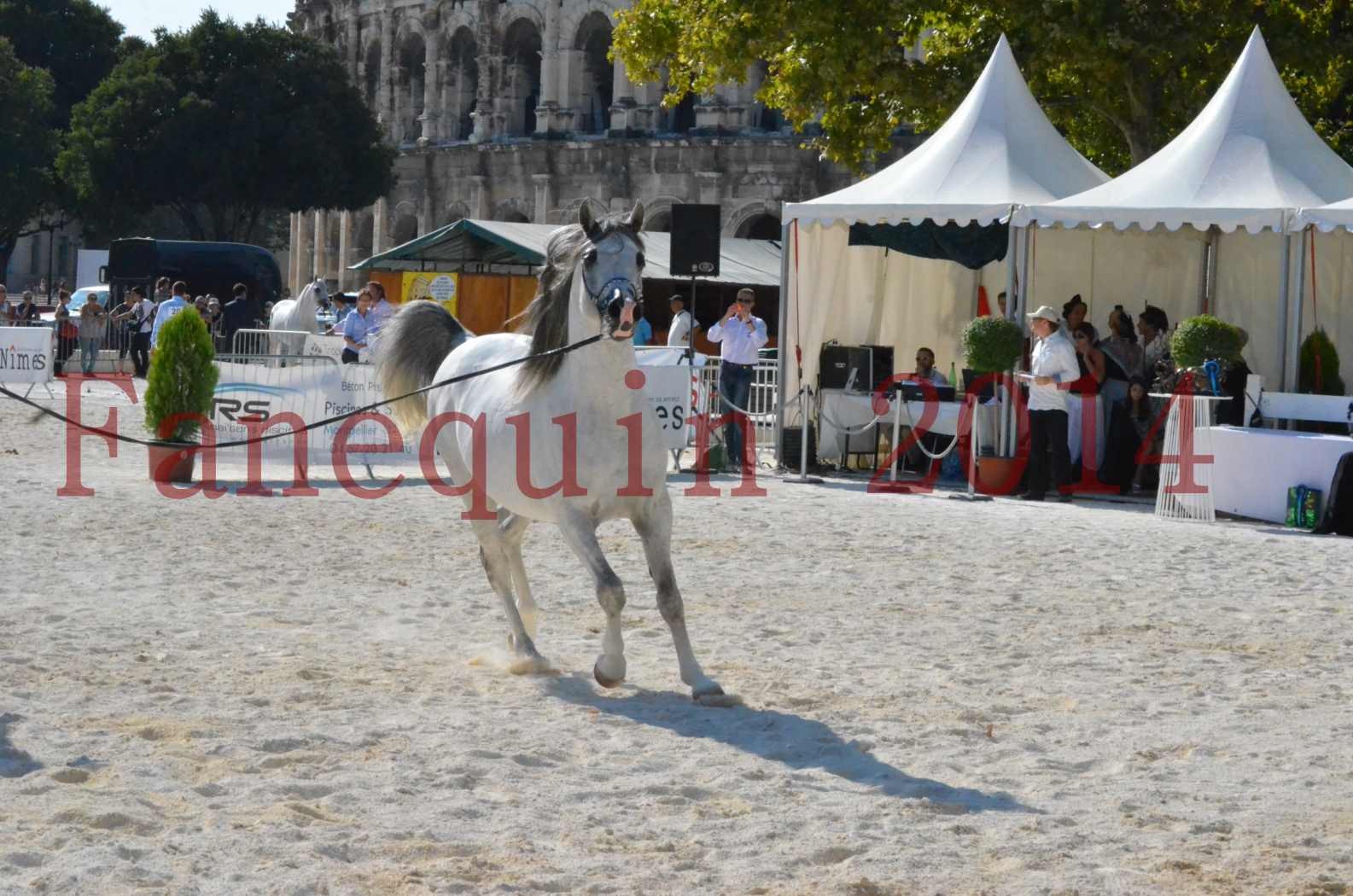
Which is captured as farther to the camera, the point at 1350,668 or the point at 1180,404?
the point at 1180,404

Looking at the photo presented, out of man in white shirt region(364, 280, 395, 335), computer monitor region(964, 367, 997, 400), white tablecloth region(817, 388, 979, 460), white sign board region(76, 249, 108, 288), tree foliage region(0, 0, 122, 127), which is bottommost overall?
white tablecloth region(817, 388, 979, 460)

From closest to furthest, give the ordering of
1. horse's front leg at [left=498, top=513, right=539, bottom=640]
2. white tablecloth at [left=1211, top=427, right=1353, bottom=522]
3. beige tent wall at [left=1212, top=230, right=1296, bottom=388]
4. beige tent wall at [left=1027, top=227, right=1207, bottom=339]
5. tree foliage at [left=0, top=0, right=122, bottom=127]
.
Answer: horse's front leg at [left=498, top=513, right=539, bottom=640]
white tablecloth at [left=1211, top=427, right=1353, bottom=522]
beige tent wall at [left=1212, top=230, right=1296, bottom=388]
beige tent wall at [left=1027, top=227, right=1207, bottom=339]
tree foliage at [left=0, top=0, right=122, bottom=127]

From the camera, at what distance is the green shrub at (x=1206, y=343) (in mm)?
15555

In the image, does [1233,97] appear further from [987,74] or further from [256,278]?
[256,278]

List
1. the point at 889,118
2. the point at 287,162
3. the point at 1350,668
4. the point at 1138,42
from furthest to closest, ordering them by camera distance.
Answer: the point at 287,162 → the point at 889,118 → the point at 1138,42 → the point at 1350,668

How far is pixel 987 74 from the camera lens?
18812 mm

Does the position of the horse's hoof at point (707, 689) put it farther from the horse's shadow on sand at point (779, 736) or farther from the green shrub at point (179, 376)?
the green shrub at point (179, 376)

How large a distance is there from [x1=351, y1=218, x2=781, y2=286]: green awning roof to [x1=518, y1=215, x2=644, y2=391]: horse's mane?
864 inches

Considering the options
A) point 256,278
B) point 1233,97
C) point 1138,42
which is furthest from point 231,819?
point 256,278

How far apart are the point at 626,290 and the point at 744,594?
365 centimetres

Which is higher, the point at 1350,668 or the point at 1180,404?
the point at 1180,404

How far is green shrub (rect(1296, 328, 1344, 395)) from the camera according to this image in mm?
16453

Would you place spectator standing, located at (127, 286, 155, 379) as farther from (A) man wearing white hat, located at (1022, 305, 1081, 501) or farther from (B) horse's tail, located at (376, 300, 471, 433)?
(B) horse's tail, located at (376, 300, 471, 433)

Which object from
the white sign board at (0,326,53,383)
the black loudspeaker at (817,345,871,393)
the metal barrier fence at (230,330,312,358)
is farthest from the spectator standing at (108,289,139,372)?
the black loudspeaker at (817,345,871,393)
